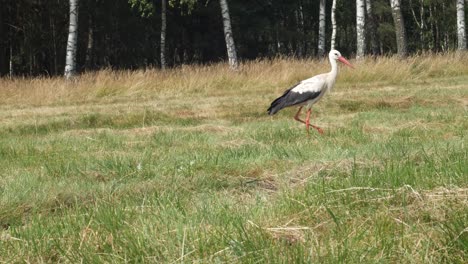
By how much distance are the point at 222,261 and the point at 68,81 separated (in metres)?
→ 15.8

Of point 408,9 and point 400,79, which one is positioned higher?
point 408,9

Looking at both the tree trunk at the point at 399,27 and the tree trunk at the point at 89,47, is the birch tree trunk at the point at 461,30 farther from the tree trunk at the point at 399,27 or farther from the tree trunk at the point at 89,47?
the tree trunk at the point at 89,47

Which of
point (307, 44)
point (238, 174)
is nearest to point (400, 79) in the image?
point (238, 174)

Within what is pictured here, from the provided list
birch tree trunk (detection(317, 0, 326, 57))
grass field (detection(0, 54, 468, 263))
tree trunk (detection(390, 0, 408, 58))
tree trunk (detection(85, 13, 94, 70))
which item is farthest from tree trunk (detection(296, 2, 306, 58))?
grass field (detection(0, 54, 468, 263))

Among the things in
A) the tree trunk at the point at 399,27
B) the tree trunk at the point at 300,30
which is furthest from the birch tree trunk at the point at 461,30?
the tree trunk at the point at 300,30

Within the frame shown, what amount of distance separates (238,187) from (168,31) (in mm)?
42584

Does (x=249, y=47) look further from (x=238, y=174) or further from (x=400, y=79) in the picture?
(x=238, y=174)

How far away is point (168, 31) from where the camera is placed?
4572cm

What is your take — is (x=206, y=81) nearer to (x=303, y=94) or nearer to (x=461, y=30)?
(x=303, y=94)

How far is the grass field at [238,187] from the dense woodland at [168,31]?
2137 centimetres

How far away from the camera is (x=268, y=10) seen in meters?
51.2

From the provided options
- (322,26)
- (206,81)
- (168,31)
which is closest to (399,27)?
(206,81)

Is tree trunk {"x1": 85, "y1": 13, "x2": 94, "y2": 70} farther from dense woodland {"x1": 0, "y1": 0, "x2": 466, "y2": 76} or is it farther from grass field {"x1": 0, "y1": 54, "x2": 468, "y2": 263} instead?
grass field {"x1": 0, "y1": 54, "x2": 468, "y2": 263}

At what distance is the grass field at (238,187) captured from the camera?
7.72 ft
